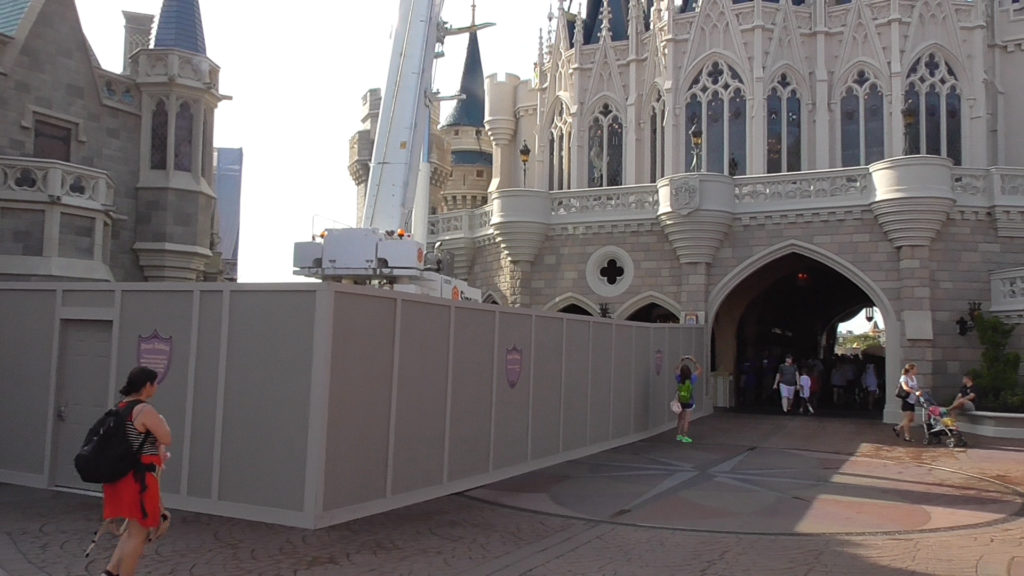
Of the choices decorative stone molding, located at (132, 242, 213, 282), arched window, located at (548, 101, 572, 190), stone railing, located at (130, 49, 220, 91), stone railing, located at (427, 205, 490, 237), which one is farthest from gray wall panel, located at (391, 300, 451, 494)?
arched window, located at (548, 101, 572, 190)

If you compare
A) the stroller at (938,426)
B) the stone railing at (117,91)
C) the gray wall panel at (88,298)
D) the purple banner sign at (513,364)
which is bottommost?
the stroller at (938,426)

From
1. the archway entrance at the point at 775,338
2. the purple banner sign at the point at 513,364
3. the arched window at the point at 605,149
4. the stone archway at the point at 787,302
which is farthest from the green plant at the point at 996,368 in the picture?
the arched window at the point at 605,149

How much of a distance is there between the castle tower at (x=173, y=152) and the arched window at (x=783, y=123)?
15.2 m

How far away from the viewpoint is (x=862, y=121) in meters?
24.6

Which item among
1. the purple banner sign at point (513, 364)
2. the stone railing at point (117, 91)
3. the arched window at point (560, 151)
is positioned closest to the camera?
the purple banner sign at point (513, 364)

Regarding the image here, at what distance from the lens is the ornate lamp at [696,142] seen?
75.4 ft

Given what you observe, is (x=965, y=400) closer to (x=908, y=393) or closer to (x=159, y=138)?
(x=908, y=393)

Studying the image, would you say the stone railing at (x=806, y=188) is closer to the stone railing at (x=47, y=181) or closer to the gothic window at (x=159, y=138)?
the gothic window at (x=159, y=138)

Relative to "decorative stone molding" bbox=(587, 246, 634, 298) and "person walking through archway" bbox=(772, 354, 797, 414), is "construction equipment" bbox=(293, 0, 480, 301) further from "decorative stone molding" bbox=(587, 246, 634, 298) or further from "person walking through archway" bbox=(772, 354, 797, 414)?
"person walking through archway" bbox=(772, 354, 797, 414)

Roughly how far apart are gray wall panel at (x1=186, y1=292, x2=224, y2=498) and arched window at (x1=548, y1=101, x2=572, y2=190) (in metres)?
20.5

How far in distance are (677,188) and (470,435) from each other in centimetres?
1279

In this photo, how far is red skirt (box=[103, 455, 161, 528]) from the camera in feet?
17.9

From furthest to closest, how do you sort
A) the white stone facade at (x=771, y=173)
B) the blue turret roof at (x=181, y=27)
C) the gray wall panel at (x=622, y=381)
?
the blue turret roof at (x=181, y=27) < the white stone facade at (x=771, y=173) < the gray wall panel at (x=622, y=381)

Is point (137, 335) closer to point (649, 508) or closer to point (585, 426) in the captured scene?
point (649, 508)
